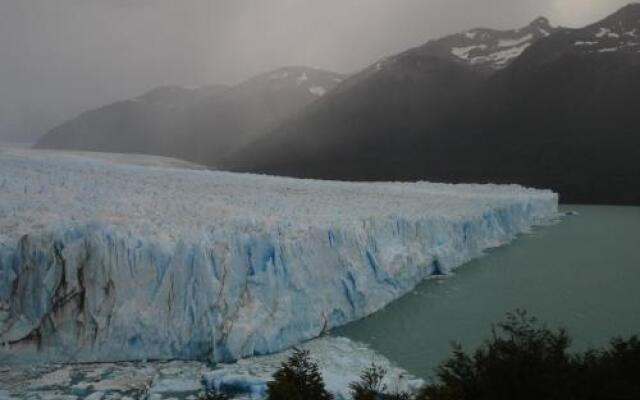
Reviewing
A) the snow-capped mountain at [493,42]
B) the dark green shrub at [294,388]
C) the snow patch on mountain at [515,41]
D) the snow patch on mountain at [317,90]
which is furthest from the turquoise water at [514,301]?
the snow patch on mountain at [317,90]

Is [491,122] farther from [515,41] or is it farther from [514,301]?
[514,301]

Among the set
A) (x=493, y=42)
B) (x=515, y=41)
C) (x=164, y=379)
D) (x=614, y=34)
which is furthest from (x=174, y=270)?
(x=515, y=41)

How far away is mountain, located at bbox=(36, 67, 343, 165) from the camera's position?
3366 inches

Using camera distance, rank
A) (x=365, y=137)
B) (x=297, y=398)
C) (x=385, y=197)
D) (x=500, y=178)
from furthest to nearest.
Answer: (x=365, y=137)
(x=500, y=178)
(x=385, y=197)
(x=297, y=398)

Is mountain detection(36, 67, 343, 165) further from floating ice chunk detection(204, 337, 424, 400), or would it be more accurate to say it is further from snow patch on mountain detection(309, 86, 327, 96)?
floating ice chunk detection(204, 337, 424, 400)

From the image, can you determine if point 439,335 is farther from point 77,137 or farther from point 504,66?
point 77,137

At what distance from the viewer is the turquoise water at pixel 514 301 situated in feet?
29.8

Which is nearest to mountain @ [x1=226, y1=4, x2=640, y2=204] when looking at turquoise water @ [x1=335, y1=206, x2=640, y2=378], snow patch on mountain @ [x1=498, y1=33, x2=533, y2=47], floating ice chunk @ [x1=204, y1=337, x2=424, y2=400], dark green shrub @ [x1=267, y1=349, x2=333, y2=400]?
snow patch on mountain @ [x1=498, y1=33, x2=533, y2=47]

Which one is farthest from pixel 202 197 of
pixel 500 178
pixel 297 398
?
pixel 500 178

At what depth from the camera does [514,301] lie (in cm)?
A: 1175

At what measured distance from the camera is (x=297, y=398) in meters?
4.51

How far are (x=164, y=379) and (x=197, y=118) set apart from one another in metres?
86.1

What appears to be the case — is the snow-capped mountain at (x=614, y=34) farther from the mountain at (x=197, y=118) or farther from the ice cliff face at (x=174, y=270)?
the ice cliff face at (x=174, y=270)

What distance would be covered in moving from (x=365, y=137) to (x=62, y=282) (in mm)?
54659
